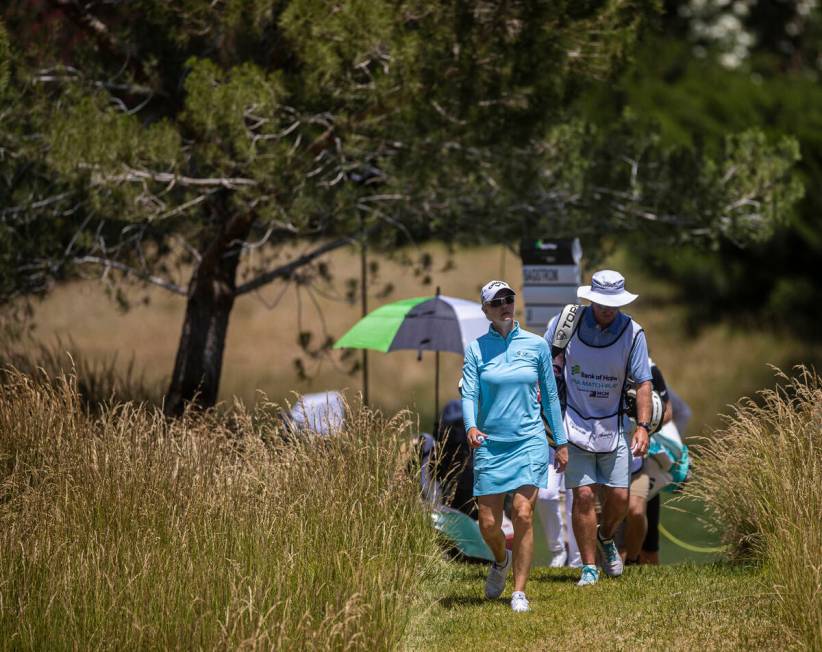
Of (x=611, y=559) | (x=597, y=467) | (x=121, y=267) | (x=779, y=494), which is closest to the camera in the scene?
(x=779, y=494)

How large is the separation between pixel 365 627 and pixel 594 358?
244 centimetres

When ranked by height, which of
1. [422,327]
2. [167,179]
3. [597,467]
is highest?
[167,179]

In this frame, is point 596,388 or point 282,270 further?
point 282,270

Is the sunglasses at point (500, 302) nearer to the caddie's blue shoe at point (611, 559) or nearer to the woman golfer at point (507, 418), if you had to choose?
the woman golfer at point (507, 418)

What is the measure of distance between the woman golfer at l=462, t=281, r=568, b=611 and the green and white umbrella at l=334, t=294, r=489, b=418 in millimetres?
3599

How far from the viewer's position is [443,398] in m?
29.8

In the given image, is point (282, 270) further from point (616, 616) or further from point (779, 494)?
point (616, 616)

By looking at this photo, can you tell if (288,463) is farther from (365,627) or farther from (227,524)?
(365,627)

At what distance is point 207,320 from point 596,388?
6671mm

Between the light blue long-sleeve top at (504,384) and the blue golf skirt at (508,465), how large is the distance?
0.15 ft

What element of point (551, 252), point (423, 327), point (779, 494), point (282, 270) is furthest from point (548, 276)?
point (779, 494)

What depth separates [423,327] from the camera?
38.5 ft

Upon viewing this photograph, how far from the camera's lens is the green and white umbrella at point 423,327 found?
11.4 meters

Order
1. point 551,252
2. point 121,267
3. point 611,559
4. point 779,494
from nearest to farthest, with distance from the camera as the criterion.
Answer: point 779,494 → point 611,559 → point 551,252 → point 121,267
